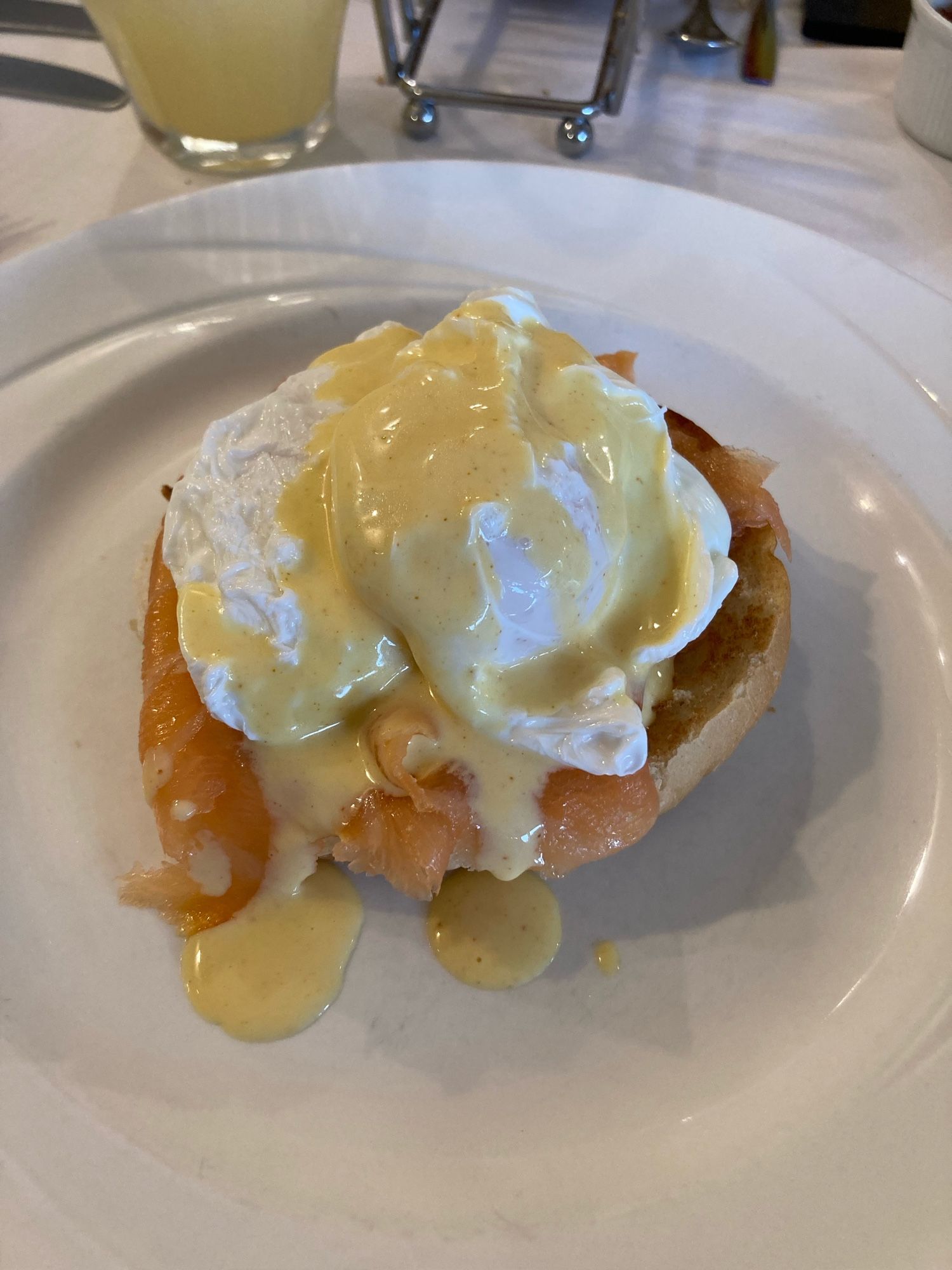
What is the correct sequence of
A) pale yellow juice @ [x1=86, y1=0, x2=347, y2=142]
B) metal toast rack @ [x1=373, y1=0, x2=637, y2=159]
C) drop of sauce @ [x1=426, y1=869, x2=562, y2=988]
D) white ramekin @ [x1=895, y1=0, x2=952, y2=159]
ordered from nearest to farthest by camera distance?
drop of sauce @ [x1=426, y1=869, x2=562, y2=988]
pale yellow juice @ [x1=86, y1=0, x2=347, y2=142]
white ramekin @ [x1=895, y1=0, x2=952, y2=159]
metal toast rack @ [x1=373, y1=0, x2=637, y2=159]

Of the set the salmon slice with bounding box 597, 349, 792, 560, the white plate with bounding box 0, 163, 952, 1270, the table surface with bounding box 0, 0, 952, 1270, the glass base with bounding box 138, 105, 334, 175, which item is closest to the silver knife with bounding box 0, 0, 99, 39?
the table surface with bounding box 0, 0, 952, 1270

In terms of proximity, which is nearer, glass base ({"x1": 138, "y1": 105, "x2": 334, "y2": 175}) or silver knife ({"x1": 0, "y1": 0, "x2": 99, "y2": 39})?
glass base ({"x1": 138, "y1": 105, "x2": 334, "y2": 175})

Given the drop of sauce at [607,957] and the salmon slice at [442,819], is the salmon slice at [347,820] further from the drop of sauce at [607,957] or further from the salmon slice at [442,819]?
the drop of sauce at [607,957]

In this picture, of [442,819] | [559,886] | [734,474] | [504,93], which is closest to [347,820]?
[442,819]

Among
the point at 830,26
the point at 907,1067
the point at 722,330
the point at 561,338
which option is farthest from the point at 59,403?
the point at 830,26

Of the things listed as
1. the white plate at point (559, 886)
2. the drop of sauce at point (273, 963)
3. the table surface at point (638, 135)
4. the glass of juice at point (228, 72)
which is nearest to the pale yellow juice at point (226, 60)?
the glass of juice at point (228, 72)

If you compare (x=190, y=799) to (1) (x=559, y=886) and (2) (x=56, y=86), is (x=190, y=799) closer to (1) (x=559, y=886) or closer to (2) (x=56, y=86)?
(1) (x=559, y=886)

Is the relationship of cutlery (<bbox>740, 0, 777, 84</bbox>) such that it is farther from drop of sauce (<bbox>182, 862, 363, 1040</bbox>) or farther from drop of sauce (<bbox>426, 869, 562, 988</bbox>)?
drop of sauce (<bbox>182, 862, 363, 1040</bbox>)
